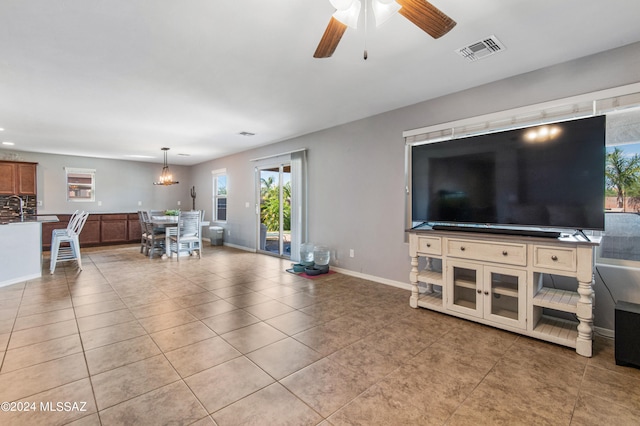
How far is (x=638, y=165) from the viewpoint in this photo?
97.4 inches

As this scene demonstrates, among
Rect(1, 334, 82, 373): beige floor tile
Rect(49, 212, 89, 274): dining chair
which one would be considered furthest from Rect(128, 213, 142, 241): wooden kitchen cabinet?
Rect(1, 334, 82, 373): beige floor tile

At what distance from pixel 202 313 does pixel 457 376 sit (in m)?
2.45

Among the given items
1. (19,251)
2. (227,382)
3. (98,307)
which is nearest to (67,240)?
(19,251)

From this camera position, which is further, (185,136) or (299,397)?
(185,136)

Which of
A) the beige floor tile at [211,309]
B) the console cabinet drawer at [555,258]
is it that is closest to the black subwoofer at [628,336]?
the console cabinet drawer at [555,258]

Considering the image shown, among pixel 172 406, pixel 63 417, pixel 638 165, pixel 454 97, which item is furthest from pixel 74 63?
pixel 638 165

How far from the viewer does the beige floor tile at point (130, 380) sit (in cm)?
174

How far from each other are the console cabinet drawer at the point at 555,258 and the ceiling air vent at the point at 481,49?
5.69 ft

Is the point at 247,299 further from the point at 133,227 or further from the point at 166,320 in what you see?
the point at 133,227

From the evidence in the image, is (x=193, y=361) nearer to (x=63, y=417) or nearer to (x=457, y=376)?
(x=63, y=417)

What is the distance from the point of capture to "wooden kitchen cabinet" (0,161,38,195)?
6430mm

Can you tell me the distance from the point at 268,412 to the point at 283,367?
455mm

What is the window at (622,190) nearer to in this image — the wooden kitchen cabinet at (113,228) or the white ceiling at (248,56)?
the white ceiling at (248,56)

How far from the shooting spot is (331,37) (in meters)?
1.72
